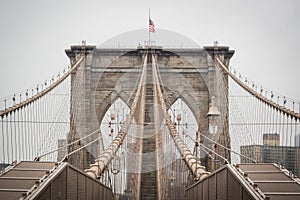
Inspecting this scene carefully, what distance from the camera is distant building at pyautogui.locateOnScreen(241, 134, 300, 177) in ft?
23.4

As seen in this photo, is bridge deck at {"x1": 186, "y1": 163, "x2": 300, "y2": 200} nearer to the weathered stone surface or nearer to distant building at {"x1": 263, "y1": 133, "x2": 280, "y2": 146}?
distant building at {"x1": 263, "y1": 133, "x2": 280, "y2": 146}

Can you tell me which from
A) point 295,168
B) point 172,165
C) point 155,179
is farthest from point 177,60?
point 295,168

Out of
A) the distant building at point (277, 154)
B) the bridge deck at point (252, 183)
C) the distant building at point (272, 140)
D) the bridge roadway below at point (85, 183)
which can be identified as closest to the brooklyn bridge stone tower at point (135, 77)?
the distant building at point (277, 154)

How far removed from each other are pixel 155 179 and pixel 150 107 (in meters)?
4.75

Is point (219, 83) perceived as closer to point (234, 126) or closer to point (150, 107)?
point (150, 107)

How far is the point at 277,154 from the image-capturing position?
26.7ft

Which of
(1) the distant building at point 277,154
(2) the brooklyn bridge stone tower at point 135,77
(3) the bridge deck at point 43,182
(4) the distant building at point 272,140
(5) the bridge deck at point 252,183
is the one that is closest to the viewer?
(3) the bridge deck at point 43,182

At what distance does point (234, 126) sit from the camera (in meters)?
17.8

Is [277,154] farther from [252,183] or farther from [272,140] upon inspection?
[252,183]

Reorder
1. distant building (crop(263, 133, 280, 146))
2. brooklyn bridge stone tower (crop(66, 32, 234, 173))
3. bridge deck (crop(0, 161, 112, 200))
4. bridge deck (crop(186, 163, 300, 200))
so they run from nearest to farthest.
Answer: bridge deck (crop(0, 161, 112, 200))
bridge deck (crop(186, 163, 300, 200))
distant building (crop(263, 133, 280, 146))
brooklyn bridge stone tower (crop(66, 32, 234, 173))

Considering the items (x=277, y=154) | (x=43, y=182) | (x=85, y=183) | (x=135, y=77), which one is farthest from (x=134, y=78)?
(x=43, y=182)

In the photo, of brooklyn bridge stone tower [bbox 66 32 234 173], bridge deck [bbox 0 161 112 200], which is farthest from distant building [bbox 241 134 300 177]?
brooklyn bridge stone tower [bbox 66 32 234 173]

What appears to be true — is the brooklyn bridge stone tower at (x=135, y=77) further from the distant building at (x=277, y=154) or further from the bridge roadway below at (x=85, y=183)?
the bridge roadway below at (x=85, y=183)

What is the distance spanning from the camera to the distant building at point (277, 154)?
714cm
